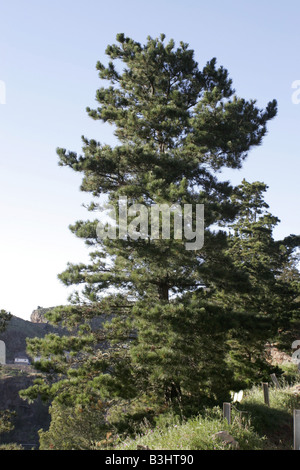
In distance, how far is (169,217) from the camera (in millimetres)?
13141

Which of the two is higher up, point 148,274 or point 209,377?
point 148,274

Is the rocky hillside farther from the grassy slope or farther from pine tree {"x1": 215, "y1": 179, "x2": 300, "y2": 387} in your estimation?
the grassy slope

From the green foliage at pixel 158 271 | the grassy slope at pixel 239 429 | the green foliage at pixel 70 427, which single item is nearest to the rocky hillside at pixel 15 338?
the green foliage at pixel 70 427

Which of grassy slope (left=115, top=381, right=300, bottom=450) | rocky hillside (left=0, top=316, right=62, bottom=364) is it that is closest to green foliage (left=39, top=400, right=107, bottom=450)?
grassy slope (left=115, top=381, right=300, bottom=450)

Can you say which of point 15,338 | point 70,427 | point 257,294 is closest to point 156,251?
point 257,294

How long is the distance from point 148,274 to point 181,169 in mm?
4211

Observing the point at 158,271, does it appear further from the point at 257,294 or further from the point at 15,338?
the point at 15,338

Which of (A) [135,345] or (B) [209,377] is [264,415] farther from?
(A) [135,345]

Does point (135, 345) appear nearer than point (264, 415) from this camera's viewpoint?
No

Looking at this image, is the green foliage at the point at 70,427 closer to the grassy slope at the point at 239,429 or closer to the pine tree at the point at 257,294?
the pine tree at the point at 257,294

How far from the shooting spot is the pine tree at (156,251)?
13070 millimetres

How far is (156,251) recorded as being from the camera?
14141 mm

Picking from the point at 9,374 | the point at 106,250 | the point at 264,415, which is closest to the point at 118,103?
the point at 106,250

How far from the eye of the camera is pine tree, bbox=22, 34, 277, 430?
13.1 meters
